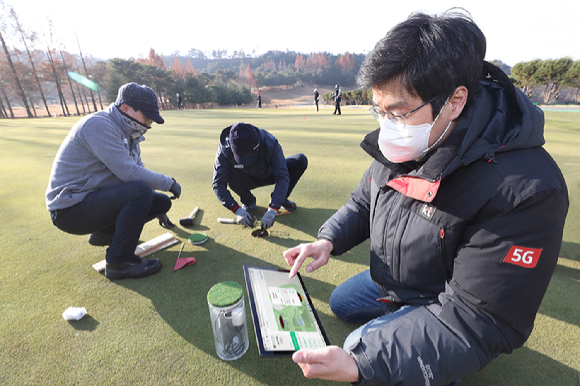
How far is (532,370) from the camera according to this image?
1.51 m

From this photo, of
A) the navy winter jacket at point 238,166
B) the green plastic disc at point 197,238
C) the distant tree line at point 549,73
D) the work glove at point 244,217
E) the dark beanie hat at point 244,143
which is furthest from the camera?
the distant tree line at point 549,73

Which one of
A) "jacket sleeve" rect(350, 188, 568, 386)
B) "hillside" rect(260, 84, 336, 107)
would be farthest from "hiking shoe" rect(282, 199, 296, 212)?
"hillside" rect(260, 84, 336, 107)

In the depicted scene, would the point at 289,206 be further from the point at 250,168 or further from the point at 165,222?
the point at 165,222

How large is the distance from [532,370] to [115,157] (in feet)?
10.3

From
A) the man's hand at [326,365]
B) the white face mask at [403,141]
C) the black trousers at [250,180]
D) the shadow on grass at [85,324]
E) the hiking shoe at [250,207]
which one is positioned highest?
the white face mask at [403,141]

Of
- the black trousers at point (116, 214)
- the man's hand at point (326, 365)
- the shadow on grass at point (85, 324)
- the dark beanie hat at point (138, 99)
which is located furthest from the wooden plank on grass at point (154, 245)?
the man's hand at point (326, 365)

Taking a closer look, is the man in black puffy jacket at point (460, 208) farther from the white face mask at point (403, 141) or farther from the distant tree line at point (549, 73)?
the distant tree line at point (549, 73)

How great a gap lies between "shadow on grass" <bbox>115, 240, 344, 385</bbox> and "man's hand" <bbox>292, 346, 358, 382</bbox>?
0.59 metres

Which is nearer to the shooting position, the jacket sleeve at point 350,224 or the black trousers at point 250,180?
the jacket sleeve at point 350,224

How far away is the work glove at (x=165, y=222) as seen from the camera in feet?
10.0

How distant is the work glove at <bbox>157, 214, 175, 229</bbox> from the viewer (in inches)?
120

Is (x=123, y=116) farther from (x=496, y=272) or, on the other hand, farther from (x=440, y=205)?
(x=496, y=272)

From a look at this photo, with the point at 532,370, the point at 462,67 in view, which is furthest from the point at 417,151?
the point at 532,370

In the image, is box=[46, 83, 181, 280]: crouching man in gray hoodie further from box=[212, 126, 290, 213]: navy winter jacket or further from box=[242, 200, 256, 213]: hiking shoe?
box=[242, 200, 256, 213]: hiking shoe
